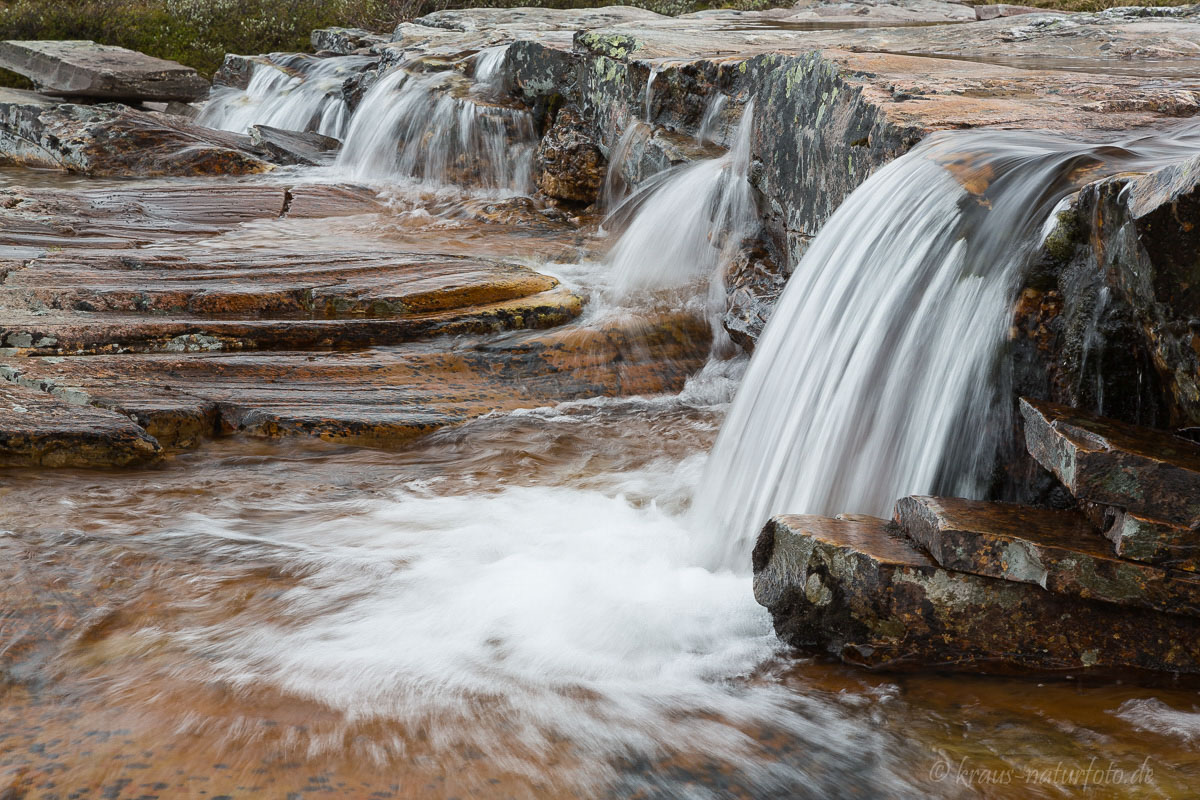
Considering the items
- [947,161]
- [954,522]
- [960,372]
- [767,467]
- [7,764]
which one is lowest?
[7,764]

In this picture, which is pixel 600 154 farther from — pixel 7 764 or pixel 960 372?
pixel 7 764

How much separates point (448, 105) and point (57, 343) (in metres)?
7.08

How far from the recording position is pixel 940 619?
9.02 feet

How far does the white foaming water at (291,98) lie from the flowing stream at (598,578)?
10869 mm

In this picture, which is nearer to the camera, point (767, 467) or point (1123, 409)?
point (1123, 409)

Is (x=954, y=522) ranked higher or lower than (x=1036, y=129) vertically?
lower

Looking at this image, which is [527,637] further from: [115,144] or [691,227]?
[115,144]

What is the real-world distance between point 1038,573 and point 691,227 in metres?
5.62

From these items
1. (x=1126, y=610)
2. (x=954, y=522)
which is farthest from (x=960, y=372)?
(x=1126, y=610)

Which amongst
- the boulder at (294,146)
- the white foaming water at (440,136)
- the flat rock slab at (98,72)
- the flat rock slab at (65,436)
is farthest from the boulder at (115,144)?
the flat rock slab at (65,436)

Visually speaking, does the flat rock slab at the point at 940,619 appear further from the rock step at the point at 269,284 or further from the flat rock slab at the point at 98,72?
the flat rock slab at the point at 98,72

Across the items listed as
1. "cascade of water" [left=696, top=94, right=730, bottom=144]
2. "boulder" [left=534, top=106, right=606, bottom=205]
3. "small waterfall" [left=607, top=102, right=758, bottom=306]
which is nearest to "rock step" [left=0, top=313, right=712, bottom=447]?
"small waterfall" [left=607, top=102, right=758, bottom=306]

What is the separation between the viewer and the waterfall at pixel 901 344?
333 cm

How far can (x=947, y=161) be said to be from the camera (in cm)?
392
